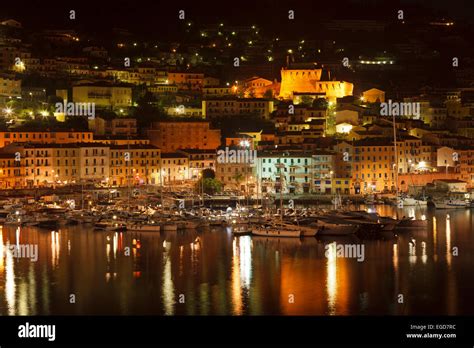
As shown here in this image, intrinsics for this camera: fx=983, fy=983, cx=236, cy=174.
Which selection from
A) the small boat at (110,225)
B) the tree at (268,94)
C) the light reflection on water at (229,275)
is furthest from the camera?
the tree at (268,94)

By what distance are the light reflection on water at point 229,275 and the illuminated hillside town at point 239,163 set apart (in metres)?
0.06

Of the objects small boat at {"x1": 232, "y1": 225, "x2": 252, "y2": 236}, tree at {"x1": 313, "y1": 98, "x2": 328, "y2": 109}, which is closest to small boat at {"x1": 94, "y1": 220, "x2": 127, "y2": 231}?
small boat at {"x1": 232, "y1": 225, "x2": 252, "y2": 236}

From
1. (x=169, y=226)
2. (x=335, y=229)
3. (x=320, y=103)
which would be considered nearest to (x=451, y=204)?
(x=335, y=229)

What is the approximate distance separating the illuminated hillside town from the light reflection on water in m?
0.06

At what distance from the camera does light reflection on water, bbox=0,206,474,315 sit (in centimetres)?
1491

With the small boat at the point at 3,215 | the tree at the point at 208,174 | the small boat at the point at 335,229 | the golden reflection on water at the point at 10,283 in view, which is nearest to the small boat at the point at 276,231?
the small boat at the point at 335,229

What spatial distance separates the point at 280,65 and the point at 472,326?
3240cm

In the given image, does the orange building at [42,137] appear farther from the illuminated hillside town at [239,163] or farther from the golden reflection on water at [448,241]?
the golden reflection on water at [448,241]

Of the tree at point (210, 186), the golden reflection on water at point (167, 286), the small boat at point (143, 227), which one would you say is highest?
the tree at point (210, 186)

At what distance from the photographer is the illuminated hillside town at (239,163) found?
1683cm

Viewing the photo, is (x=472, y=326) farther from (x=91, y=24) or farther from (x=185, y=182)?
(x=91, y=24)

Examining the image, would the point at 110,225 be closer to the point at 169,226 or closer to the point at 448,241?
the point at 169,226

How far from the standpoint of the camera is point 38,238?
21875 mm

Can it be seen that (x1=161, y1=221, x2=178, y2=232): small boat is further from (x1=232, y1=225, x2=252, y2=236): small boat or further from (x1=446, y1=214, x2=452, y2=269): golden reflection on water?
(x1=446, y1=214, x2=452, y2=269): golden reflection on water
